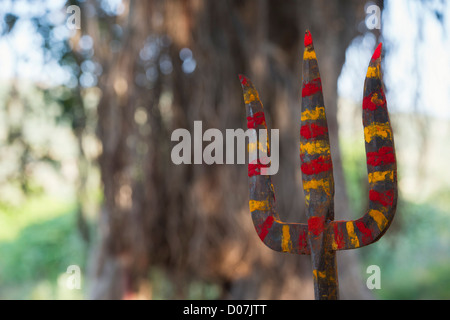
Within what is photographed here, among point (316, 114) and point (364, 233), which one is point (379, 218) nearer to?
point (364, 233)

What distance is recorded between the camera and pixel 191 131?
1.37 m

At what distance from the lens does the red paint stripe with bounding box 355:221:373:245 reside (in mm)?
435

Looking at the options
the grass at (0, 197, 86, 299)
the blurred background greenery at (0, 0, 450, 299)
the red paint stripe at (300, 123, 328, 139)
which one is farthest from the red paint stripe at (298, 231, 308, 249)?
the grass at (0, 197, 86, 299)

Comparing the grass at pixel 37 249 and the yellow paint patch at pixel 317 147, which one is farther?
the grass at pixel 37 249

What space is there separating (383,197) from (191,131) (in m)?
0.99

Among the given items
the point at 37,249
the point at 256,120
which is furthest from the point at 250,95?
the point at 37,249

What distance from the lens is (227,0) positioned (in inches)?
53.3

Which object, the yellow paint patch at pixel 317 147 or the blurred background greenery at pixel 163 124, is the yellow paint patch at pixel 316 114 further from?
the blurred background greenery at pixel 163 124

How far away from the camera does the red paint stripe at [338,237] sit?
45 cm

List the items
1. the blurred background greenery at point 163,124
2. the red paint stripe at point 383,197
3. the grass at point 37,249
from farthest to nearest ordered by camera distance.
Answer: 1. the grass at point 37,249
2. the blurred background greenery at point 163,124
3. the red paint stripe at point 383,197

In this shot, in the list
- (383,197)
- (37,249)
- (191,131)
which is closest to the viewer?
(383,197)

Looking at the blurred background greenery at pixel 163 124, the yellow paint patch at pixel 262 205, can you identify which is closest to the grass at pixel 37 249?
the blurred background greenery at pixel 163 124

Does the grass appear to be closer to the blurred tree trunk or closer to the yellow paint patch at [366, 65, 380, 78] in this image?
the blurred tree trunk
